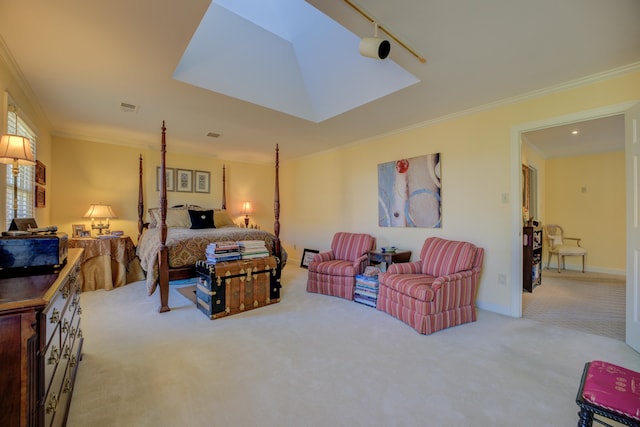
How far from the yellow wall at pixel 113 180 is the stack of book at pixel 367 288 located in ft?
12.4

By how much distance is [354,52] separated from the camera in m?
3.07

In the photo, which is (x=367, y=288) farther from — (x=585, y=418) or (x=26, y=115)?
(x=26, y=115)

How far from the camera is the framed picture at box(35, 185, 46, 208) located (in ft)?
11.3

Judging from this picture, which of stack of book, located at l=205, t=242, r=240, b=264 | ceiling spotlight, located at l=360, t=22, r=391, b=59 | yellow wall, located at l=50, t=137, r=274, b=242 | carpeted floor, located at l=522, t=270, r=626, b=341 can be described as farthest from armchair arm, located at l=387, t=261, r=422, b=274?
yellow wall, located at l=50, t=137, r=274, b=242

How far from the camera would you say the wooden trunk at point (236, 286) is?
124 inches

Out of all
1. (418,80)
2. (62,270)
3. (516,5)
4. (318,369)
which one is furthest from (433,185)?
(62,270)

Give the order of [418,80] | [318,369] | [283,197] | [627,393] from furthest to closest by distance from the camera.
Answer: [283,197] < [418,80] < [318,369] < [627,393]

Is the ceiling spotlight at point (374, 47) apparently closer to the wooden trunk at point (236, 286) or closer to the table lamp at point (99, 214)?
the wooden trunk at point (236, 286)

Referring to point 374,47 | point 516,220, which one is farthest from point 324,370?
point 516,220

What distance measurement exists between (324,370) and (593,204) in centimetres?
660

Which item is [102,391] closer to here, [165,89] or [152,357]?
[152,357]

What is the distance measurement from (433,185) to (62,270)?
386 cm

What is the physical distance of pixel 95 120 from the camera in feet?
13.1

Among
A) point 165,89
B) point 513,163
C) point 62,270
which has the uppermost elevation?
point 165,89
